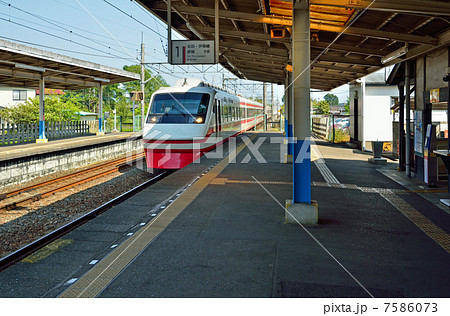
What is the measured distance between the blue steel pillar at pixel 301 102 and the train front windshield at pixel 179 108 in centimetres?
629

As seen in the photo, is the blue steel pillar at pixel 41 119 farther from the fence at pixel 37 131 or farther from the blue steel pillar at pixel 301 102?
the blue steel pillar at pixel 301 102

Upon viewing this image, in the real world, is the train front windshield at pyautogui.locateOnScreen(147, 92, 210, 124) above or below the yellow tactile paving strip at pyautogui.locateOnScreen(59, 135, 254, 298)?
above

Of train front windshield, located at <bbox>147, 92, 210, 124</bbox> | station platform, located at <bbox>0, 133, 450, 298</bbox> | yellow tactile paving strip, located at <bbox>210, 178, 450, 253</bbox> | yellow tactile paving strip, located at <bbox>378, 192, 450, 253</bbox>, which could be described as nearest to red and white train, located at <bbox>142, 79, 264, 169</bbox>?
train front windshield, located at <bbox>147, 92, 210, 124</bbox>

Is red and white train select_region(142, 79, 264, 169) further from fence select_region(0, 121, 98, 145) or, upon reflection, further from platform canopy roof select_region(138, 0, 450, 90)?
fence select_region(0, 121, 98, 145)

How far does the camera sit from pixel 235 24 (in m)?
12.2

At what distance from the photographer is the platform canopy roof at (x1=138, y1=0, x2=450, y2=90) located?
24.5 ft

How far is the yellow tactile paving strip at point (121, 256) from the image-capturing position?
4148 millimetres

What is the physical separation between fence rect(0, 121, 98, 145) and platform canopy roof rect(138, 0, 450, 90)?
11.9 meters

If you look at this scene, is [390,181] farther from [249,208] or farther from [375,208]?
[249,208]

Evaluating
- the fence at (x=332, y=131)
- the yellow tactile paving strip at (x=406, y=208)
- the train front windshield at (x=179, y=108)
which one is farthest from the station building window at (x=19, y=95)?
the yellow tactile paving strip at (x=406, y=208)

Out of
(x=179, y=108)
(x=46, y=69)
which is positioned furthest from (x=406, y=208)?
(x=46, y=69)

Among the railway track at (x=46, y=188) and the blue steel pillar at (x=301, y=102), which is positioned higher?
the blue steel pillar at (x=301, y=102)

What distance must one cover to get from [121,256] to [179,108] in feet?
27.4

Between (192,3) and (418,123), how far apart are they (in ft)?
22.3
